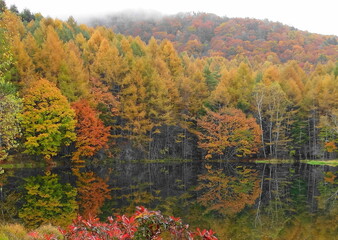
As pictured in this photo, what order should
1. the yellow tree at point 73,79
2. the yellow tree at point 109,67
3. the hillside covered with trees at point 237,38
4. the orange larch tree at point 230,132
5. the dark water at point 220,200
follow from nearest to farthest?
the dark water at point 220,200, the yellow tree at point 73,79, the yellow tree at point 109,67, the orange larch tree at point 230,132, the hillside covered with trees at point 237,38

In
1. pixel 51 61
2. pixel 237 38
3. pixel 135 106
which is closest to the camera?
pixel 51 61

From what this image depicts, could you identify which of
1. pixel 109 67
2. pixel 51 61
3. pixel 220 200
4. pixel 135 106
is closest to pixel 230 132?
pixel 135 106

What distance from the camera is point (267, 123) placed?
44.8m

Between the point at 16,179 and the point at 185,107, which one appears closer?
the point at 16,179

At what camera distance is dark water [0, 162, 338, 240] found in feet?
42.8

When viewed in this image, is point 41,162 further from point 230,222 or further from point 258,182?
point 230,222

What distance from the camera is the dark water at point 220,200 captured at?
1304 cm

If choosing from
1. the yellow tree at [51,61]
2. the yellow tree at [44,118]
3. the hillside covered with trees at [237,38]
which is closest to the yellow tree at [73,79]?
the yellow tree at [51,61]

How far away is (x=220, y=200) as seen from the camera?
59.6ft

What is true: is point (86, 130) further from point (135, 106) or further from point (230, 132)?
point (230, 132)

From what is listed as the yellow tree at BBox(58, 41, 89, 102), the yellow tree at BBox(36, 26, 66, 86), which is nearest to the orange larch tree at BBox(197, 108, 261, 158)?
the yellow tree at BBox(58, 41, 89, 102)

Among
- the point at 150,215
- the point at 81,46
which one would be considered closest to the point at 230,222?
the point at 150,215

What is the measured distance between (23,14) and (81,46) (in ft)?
94.0

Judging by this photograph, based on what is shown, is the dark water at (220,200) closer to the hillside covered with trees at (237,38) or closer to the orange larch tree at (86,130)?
the orange larch tree at (86,130)
